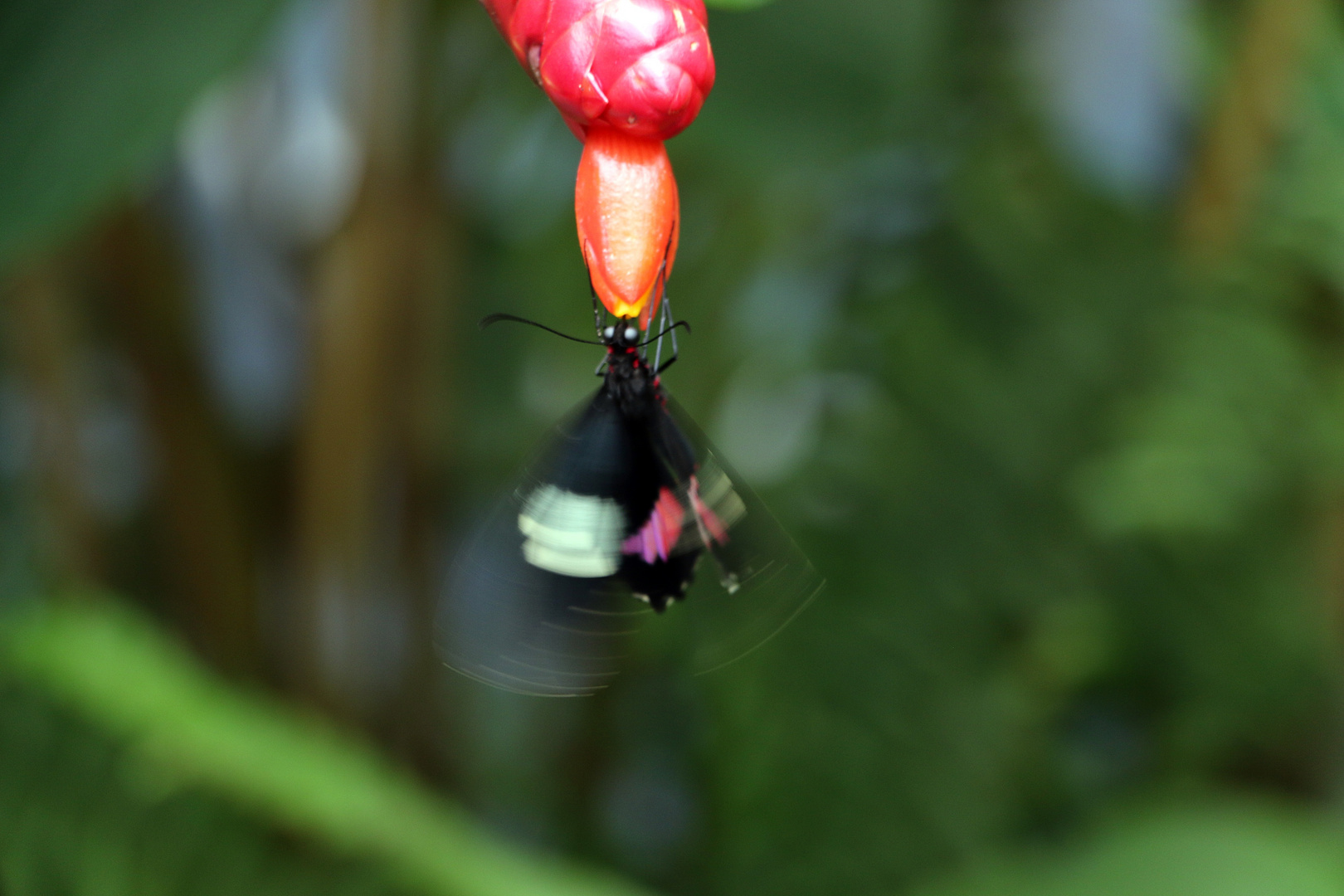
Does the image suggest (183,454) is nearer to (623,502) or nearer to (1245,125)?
(623,502)

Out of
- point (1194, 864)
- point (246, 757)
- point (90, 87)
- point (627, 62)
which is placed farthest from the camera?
point (1194, 864)

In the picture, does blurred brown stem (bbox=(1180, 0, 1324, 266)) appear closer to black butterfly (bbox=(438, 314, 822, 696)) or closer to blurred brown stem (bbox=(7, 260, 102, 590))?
black butterfly (bbox=(438, 314, 822, 696))

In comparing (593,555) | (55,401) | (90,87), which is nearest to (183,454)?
(55,401)

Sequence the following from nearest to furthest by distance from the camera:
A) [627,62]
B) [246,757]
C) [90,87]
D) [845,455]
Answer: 1. [627,62]
2. [90,87]
3. [246,757]
4. [845,455]

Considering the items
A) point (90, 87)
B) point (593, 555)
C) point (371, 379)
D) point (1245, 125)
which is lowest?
point (593, 555)

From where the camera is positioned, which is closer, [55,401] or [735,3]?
[735,3]

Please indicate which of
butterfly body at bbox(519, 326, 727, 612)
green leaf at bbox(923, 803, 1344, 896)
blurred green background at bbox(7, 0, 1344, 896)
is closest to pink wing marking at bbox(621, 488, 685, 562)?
butterfly body at bbox(519, 326, 727, 612)

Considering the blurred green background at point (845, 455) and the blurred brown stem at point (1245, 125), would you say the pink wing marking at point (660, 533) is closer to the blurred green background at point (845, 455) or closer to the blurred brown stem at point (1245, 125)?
the blurred green background at point (845, 455)
